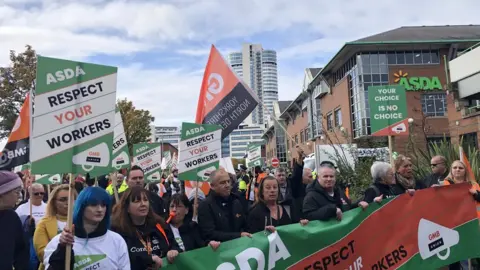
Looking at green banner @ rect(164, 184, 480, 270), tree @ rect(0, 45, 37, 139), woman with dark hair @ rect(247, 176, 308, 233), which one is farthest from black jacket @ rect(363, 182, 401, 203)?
tree @ rect(0, 45, 37, 139)

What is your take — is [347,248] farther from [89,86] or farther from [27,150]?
[27,150]

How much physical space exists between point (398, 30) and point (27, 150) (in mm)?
42059

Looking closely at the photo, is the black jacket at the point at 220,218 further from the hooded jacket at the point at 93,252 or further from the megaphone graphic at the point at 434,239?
the megaphone graphic at the point at 434,239

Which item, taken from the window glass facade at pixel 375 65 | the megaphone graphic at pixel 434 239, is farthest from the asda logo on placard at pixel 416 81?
the megaphone graphic at pixel 434 239

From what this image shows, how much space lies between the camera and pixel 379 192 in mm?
5812

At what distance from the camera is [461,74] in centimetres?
1709

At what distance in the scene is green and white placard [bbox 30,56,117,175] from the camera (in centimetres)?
374

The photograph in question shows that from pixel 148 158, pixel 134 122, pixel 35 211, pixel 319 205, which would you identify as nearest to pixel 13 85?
pixel 134 122

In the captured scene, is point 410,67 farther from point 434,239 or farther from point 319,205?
point 319,205

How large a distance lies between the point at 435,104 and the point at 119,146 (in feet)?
115

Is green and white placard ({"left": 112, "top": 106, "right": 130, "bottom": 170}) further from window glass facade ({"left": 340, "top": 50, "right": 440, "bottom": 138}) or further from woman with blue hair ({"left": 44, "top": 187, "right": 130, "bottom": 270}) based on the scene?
window glass facade ({"left": 340, "top": 50, "right": 440, "bottom": 138})

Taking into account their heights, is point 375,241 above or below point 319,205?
below

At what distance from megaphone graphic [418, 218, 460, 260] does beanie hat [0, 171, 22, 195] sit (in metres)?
4.79

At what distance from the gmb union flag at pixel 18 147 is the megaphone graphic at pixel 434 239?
6289mm
